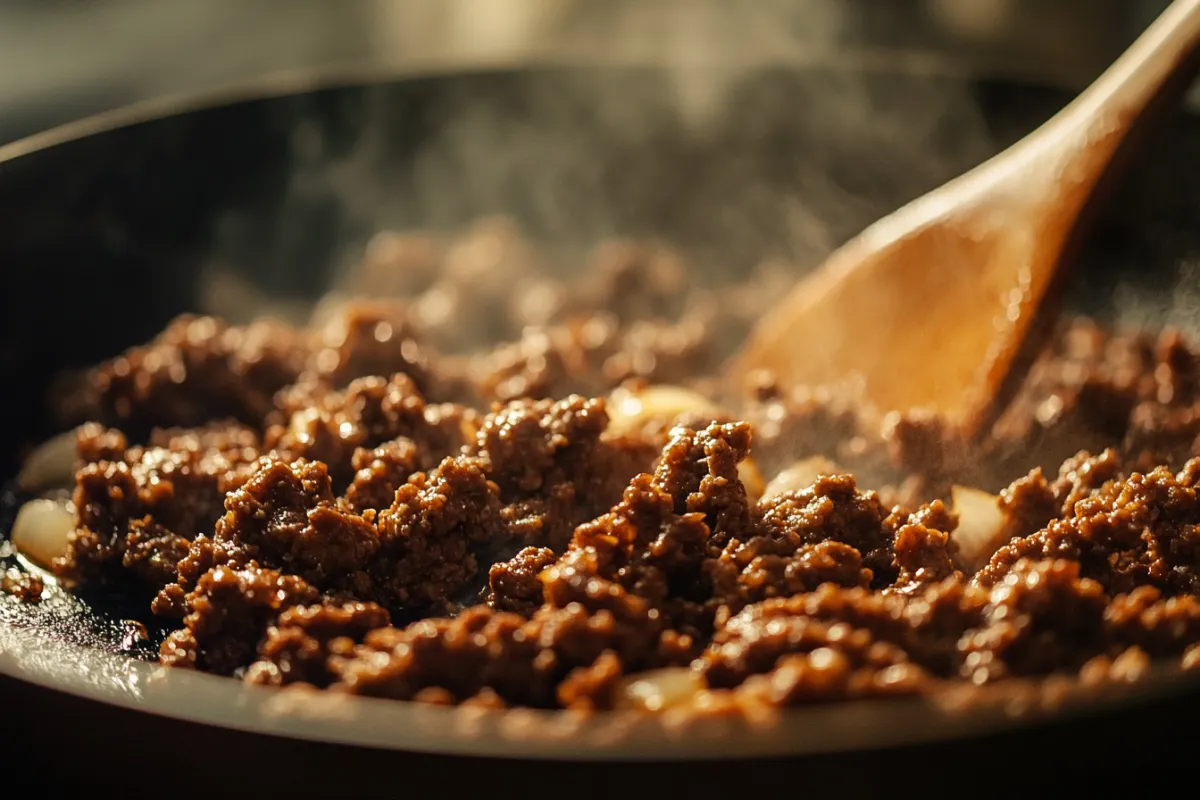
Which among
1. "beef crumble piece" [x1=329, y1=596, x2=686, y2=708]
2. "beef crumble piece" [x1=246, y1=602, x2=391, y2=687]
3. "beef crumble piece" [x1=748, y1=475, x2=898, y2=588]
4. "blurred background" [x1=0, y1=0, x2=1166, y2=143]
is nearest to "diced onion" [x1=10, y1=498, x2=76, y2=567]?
"beef crumble piece" [x1=246, y1=602, x2=391, y2=687]

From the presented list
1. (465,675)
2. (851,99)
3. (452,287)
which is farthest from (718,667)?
(851,99)

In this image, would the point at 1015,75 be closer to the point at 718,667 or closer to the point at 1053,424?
the point at 1053,424

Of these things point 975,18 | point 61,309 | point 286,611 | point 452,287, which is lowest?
point 286,611

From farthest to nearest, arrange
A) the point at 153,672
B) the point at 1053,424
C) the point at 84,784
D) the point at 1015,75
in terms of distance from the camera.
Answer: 1. the point at 1015,75
2. the point at 1053,424
3. the point at 84,784
4. the point at 153,672

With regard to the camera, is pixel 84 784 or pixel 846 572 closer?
pixel 84 784


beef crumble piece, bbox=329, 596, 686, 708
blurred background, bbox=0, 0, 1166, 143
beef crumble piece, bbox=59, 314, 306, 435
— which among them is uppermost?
blurred background, bbox=0, 0, 1166, 143

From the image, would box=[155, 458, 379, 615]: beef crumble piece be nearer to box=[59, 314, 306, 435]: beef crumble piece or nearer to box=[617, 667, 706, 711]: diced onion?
box=[617, 667, 706, 711]: diced onion
